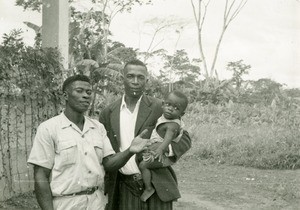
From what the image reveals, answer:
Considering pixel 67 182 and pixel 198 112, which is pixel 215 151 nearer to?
pixel 198 112

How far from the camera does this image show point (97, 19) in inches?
849

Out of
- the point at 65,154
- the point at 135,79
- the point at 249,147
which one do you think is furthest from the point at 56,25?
the point at 249,147

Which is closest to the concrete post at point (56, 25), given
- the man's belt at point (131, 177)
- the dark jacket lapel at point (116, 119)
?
the dark jacket lapel at point (116, 119)

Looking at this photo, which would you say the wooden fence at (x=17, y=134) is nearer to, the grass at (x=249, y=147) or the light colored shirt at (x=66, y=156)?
the light colored shirt at (x=66, y=156)

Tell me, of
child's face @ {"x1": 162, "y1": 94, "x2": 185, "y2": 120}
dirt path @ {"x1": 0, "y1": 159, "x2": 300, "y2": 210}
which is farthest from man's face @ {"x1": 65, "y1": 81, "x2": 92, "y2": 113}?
dirt path @ {"x1": 0, "y1": 159, "x2": 300, "y2": 210}

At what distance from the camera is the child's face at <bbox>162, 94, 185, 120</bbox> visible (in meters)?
3.11

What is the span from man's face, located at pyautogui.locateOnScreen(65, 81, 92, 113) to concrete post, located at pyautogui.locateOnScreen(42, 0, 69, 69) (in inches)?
119

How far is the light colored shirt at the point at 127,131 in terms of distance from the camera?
3025 millimetres

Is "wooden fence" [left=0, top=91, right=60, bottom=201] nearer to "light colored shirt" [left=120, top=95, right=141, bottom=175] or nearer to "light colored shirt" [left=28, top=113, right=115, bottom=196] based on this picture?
"light colored shirt" [left=120, top=95, right=141, bottom=175]

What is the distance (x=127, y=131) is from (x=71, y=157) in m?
0.64

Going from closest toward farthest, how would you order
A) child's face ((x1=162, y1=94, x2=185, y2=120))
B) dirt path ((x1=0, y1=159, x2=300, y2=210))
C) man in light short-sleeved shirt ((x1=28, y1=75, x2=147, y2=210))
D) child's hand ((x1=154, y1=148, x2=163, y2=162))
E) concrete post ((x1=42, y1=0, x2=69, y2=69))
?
man in light short-sleeved shirt ((x1=28, y1=75, x2=147, y2=210)) < child's hand ((x1=154, y1=148, x2=163, y2=162)) < child's face ((x1=162, y1=94, x2=185, y2=120)) < concrete post ((x1=42, y1=0, x2=69, y2=69)) < dirt path ((x1=0, y1=159, x2=300, y2=210))

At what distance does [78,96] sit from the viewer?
2.59 m

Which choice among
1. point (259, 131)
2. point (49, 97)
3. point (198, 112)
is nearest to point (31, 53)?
point (49, 97)

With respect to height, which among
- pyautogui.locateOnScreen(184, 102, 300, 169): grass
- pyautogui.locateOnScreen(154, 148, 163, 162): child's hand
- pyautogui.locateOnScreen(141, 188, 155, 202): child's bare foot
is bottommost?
pyautogui.locateOnScreen(184, 102, 300, 169): grass
